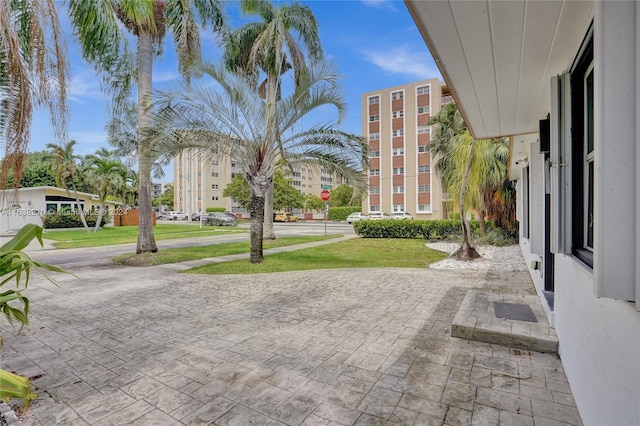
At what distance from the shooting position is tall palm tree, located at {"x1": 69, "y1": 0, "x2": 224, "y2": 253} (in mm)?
8469

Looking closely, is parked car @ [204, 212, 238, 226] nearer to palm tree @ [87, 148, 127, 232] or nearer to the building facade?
palm tree @ [87, 148, 127, 232]

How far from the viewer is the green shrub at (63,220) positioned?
25062 mm

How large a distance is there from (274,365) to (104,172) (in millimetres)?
25616

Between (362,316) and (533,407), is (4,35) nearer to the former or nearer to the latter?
(362,316)

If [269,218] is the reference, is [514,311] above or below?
below

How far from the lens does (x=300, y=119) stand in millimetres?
8906

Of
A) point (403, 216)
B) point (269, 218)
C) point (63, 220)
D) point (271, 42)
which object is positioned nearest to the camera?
point (271, 42)

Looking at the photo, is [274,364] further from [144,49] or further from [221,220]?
[221,220]

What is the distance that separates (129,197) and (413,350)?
33466 mm

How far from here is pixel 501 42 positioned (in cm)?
266

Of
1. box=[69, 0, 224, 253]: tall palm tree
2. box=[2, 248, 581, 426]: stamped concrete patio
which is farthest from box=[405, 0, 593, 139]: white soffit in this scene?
box=[69, 0, 224, 253]: tall palm tree

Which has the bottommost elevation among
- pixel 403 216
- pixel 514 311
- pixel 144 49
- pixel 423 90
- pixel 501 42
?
pixel 514 311

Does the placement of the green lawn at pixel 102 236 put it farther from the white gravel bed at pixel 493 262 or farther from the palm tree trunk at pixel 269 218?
the white gravel bed at pixel 493 262

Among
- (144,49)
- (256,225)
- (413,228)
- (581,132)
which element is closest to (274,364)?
(581,132)
